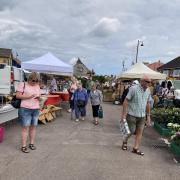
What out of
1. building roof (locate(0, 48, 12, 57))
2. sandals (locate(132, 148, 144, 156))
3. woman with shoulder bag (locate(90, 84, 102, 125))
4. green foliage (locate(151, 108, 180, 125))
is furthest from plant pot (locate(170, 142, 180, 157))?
building roof (locate(0, 48, 12, 57))

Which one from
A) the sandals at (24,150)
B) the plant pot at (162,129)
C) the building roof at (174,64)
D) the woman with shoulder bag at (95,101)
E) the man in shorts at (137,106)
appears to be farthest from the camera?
the building roof at (174,64)

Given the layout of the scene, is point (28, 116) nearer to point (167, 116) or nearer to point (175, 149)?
point (175, 149)

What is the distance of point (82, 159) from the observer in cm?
726

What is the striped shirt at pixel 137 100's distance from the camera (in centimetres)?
792

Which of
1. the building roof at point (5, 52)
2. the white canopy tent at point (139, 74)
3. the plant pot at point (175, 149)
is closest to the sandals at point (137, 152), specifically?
the plant pot at point (175, 149)

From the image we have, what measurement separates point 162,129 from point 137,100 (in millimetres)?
3461

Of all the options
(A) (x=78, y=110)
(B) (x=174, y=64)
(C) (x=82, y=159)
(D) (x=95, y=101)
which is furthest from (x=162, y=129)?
(B) (x=174, y=64)

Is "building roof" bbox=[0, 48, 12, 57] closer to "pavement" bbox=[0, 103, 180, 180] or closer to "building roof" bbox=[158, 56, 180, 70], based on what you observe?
"building roof" bbox=[158, 56, 180, 70]

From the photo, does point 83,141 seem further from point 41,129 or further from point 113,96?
point 113,96

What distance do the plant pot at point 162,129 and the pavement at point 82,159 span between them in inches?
12.6

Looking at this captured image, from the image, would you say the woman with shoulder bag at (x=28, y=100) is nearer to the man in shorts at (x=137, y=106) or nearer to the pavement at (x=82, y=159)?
the pavement at (x=82, y=159)

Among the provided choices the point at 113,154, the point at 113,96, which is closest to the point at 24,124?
the point at 113,154

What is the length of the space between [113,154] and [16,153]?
2.20 m

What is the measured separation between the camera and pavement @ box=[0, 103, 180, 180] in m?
6.23
